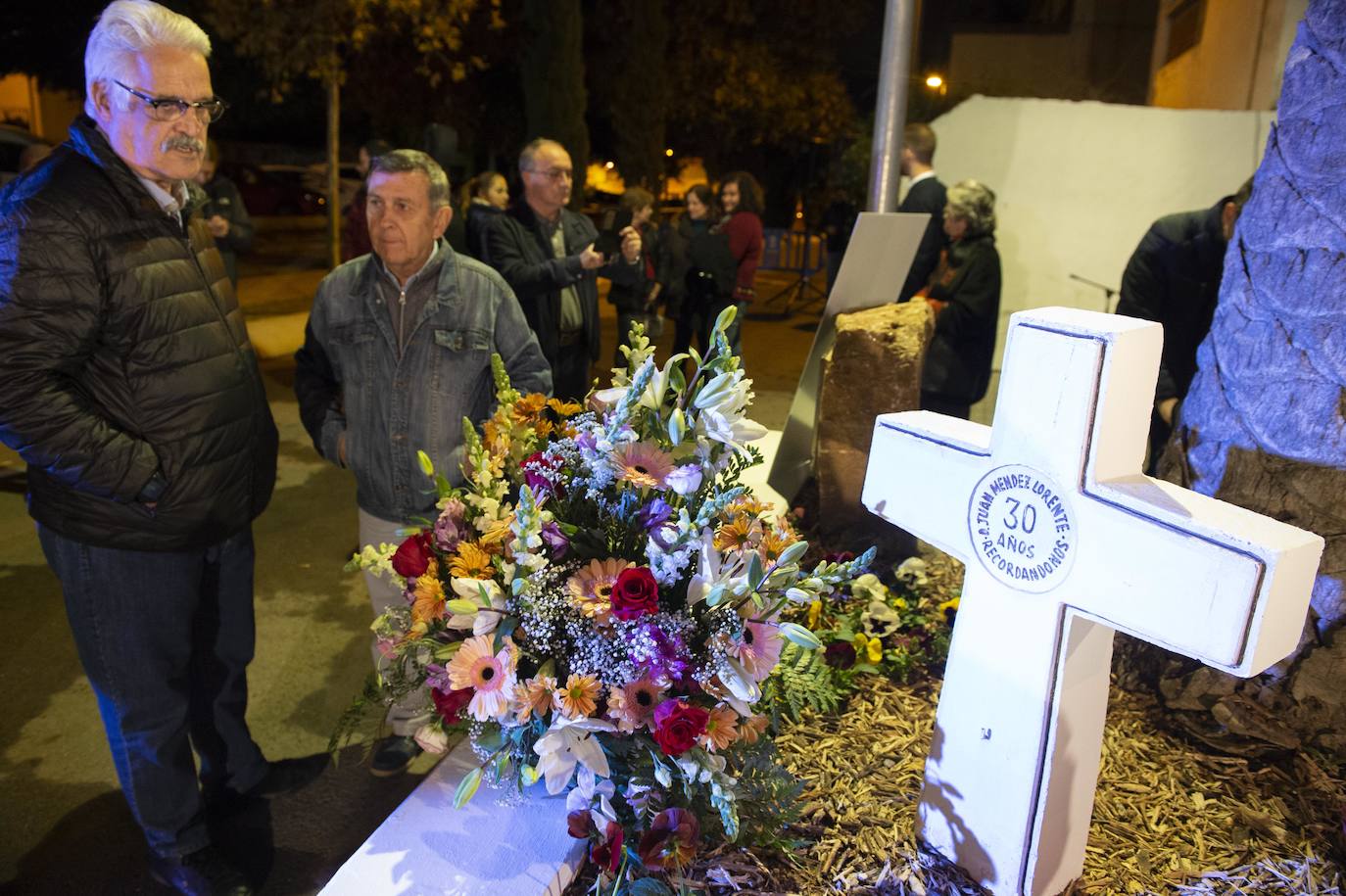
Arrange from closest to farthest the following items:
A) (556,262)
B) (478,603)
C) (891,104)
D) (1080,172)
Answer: (478,603) → (891,104) → (556,262) → (1080,172)

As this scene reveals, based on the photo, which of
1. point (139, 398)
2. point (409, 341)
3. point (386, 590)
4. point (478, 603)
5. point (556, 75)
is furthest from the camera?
point (556, 75)

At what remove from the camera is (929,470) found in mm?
1848

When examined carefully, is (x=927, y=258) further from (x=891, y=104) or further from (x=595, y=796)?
(x=595, y=796)

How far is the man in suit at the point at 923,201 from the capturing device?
16.5ft

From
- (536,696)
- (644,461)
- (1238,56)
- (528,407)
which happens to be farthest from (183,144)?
(1238,56)

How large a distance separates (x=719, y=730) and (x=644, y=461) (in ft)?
1.60

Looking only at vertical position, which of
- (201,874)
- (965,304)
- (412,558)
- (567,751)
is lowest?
(201,874)

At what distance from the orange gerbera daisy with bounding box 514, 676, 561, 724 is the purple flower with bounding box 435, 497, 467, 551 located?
1.18ft

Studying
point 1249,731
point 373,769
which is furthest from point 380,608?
point 1249,731

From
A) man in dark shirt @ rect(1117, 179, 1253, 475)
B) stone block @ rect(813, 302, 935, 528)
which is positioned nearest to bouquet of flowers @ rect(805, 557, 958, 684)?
stone block @ rect(813, 302, 935, 528)

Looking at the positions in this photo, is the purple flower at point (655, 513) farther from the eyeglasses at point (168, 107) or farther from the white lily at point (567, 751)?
the eyeglasses at point (168, 107)

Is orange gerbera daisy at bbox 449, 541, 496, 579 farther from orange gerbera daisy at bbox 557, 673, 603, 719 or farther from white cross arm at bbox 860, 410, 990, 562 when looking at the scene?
white cross arm at bbox 860, 410, 990, 562

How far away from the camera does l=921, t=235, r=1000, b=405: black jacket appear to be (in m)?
4.36

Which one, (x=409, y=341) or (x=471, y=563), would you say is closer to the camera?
(x=471, y=563)
